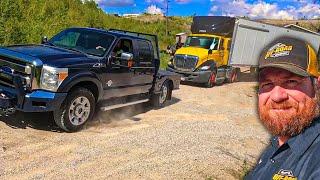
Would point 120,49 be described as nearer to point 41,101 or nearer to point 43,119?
point 43,119

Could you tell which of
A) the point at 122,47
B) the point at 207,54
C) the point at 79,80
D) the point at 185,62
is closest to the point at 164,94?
the point at 122,47

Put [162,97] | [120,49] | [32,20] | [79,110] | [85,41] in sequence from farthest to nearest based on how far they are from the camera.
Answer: [32,20], [162,97], [120,49], [85,41], [79,110]

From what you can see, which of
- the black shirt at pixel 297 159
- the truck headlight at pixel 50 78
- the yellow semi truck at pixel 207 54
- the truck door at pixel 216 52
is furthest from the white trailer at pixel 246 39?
the black shirt at pixel 297 159

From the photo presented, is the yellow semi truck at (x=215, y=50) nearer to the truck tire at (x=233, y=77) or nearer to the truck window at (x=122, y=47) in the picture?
the truck tire at (x=233, y=77)

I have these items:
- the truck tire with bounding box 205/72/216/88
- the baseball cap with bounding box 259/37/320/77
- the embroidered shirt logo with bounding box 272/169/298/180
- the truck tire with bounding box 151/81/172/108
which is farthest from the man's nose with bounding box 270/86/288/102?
the truck tire with bounding box 205/72/216/88

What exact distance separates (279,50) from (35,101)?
6274 millimetres

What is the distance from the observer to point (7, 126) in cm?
827

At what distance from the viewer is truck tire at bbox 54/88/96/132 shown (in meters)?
8.03

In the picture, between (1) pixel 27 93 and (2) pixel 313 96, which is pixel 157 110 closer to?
(1) pixel 27 93

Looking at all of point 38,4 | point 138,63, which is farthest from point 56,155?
point 38,4

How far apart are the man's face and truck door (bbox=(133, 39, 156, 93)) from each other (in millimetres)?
7973

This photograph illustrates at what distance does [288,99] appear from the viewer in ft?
7.34

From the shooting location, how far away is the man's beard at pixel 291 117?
6.97ft

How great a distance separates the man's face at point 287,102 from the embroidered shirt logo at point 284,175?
29 cm
